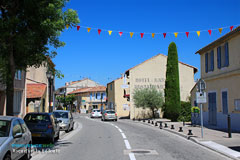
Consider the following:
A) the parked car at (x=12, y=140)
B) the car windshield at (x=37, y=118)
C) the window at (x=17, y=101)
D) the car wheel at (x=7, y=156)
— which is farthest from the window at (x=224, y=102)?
the window at (x=17, y=101)

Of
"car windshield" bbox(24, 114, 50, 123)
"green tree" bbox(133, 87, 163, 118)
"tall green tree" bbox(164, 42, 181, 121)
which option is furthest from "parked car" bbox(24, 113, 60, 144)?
"green tree" bbox(133, 87, 163, 118)

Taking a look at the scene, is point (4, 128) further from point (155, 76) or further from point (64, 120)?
point (155, 76)

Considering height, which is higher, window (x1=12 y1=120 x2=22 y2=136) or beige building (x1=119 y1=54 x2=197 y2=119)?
beige building (x1=119 y1=54 x2=197 y2=119)

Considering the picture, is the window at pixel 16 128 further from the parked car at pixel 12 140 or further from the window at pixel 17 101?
the window at pixel 17 101

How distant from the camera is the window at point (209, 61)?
71.8ft

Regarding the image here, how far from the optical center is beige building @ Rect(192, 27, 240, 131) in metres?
17.9

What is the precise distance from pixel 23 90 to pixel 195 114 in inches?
591

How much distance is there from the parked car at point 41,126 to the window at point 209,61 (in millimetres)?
13991

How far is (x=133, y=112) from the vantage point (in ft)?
139

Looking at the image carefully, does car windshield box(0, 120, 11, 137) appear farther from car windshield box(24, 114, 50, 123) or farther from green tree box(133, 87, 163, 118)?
green tree box(133, 87, 163, 118)

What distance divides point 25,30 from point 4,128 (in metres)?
5.03

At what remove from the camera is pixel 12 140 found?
704cm

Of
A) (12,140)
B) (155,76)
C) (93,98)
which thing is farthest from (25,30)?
(93,98)

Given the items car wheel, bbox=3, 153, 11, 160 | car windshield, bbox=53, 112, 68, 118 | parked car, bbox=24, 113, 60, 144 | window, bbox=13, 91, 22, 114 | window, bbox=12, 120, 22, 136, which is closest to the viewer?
car wheel, bbox=3, 153, 11, 160
